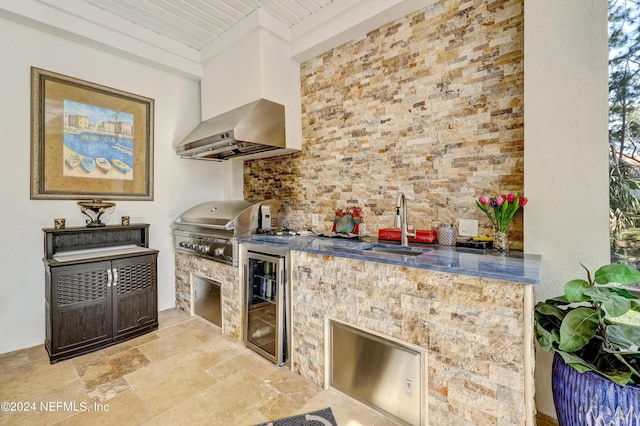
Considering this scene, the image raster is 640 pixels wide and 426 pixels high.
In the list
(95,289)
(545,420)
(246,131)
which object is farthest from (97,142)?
(545,420)

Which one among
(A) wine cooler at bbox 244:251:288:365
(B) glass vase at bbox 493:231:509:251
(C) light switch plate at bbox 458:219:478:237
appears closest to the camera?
(B) glass vase at bbox 493:231:509:251

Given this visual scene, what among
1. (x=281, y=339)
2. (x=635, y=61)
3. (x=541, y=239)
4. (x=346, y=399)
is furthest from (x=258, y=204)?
(x=635, y=61)

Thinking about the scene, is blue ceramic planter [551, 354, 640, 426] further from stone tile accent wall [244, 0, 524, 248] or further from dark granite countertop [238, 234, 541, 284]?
stone tile accent wall [244, 0, 524, 248]

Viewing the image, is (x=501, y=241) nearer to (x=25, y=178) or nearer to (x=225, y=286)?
(x=225, y=286)

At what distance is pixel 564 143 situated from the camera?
1603mm

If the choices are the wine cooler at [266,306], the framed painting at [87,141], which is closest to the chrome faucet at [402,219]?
the wine cooler at [266,306]

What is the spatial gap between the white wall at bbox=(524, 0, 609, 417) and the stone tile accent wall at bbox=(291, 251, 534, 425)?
0.61 metres

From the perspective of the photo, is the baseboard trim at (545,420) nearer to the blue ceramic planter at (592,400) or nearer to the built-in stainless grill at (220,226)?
the blue ceramic planter at (592,400)

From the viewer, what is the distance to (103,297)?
8.43ft

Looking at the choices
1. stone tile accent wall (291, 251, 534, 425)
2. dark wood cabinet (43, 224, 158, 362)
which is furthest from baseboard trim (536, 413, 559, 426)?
dark wood cabinet (43, 224, 158, 362)

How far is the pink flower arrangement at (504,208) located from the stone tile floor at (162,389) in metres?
1.42

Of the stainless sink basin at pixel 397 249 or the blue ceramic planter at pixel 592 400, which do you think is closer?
the blue ceramic planter at pixel 592 400

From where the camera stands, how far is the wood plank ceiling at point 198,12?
2609 millimetres

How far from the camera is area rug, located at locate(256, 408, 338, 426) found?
164 cm
